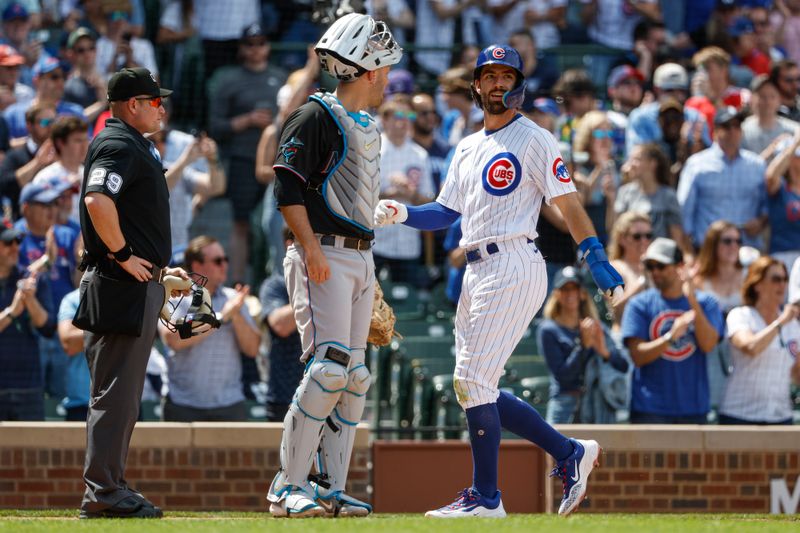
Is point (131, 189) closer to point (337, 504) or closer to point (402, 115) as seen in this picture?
point (337, 504)

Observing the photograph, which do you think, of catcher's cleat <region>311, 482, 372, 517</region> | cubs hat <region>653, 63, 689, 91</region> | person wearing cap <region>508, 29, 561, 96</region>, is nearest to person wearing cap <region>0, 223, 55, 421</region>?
catcher's cleat <region>311, 482, 372, 517</region>

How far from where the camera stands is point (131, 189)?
6164mm

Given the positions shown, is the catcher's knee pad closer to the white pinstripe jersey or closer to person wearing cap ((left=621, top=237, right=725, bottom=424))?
the white pinstripe jersey

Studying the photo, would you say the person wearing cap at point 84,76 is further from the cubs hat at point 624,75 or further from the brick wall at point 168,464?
the cubs hat at point 624,75

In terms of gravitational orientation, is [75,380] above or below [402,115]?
below

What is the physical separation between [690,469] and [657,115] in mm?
4388

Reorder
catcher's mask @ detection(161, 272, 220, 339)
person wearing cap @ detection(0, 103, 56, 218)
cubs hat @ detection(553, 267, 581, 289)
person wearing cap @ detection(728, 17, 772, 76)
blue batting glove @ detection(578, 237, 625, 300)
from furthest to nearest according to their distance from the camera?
person wearing cap @ detection(728, 17, 772, 76), person wearing cap @ detection(0, 103, 56, 218), cubs hat @ detection(553, 267, 581, 289), catcher's mask @ detection(161, 272, 220, 339), blue batting glove @ detection(578, 237, 625, 300)

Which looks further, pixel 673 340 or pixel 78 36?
pixel 78 36

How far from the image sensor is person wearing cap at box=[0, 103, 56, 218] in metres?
10.4

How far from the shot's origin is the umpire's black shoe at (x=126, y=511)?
6.11 m

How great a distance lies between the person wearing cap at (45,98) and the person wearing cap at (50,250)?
4.08ft

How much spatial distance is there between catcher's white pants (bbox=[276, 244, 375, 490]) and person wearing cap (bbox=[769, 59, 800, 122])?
7.24 metres

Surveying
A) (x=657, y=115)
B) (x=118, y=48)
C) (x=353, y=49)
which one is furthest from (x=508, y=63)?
(x=118, y=48)

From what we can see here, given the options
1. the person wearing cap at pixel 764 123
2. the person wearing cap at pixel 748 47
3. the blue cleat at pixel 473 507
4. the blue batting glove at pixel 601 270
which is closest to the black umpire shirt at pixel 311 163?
the blue batting glove at pixel 601 270
